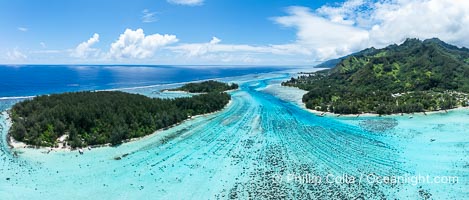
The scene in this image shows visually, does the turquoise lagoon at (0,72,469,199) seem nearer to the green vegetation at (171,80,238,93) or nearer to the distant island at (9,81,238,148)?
the distant island at (9,81,238,148)

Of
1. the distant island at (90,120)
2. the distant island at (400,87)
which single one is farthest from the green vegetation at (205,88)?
the distant island at (90,120)

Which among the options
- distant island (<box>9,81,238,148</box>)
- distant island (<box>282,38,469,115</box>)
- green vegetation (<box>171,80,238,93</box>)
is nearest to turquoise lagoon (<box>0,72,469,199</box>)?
distant island (<box>9,81,238,148</box>)

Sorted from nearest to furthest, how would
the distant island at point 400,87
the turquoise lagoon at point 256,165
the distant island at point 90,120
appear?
the turquoise lagoon at point 256,165 < the distant island at point 90,120 < the distant island at point 400,87

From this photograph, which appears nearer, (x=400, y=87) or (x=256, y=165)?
(x=256, y=165)

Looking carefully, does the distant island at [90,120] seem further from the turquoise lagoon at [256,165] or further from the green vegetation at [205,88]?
the green vegetation at [205,88]

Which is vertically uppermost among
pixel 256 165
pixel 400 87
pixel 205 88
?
pixel 400 87

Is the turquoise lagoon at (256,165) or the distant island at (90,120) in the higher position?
the distant island at (90,120)

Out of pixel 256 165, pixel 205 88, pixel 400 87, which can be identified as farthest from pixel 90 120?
pixel 400 87

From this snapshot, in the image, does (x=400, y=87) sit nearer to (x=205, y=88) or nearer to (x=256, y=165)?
(x=205, y=88)
